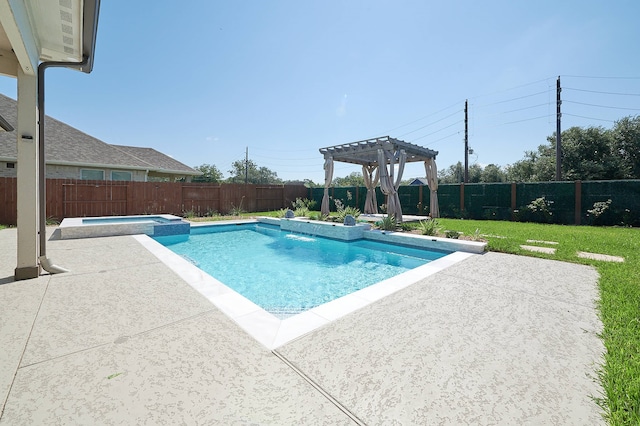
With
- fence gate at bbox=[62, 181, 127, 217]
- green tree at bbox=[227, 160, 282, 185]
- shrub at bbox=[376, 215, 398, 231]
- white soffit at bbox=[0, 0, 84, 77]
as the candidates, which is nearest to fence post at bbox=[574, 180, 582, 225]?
shrub at bbox=[376, 215, 398, 231]

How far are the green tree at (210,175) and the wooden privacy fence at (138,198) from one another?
14.1 m

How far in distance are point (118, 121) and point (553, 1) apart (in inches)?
942

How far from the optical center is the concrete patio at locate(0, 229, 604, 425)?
1453 millimetres

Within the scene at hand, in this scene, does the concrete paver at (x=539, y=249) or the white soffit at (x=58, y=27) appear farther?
the concrete paver at (x=539, y=249)

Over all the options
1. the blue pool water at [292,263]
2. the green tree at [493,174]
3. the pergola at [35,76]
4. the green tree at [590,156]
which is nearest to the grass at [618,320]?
the blue pool water at [292,263]

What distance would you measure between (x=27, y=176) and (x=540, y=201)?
15041 mm

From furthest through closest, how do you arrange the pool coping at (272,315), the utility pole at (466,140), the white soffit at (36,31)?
the utility pole at (466,140) < the white soffit at (36,31) < the pool coping at (272,315)

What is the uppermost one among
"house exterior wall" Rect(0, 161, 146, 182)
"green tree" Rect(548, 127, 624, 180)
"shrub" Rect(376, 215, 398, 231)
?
"green tree" Rect(548, 127, 624, 180)

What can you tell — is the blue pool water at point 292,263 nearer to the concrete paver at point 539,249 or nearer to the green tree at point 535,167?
the concrete paver at point 539,249

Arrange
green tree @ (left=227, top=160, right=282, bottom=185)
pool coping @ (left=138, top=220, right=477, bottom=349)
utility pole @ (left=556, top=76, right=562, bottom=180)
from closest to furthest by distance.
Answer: pool coping @ (left=138, top=220, right=477, bottom=349)
utility pole @ (left=556, top=76, right=562, bottom=180)
green tree @ (left=227, top=160, right=282, bottom=185)

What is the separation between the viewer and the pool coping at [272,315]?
7.80 ft

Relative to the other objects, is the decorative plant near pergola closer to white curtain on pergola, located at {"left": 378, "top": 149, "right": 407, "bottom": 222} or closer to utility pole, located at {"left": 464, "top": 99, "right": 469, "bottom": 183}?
white curtain on pergola, located at {"left": 378, "top": 149, "right": 407, "bottom": 222}

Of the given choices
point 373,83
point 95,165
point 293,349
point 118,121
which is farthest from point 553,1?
point 118,121

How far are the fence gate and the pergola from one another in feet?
31.9
